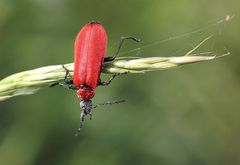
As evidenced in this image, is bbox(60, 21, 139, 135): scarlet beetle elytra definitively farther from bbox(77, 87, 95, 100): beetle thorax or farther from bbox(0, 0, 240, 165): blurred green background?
bbox(0, 0, 240, 165): blurred green background

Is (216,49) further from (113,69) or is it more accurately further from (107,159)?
(113,69)

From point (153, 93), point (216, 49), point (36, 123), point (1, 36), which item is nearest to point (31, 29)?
point (1, 36)

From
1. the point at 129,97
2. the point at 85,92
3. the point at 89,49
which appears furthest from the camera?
the point at 129,97

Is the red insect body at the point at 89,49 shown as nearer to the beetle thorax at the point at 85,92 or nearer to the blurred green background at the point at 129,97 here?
the beetle thorax at the point at 85,92

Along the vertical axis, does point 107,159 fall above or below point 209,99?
below

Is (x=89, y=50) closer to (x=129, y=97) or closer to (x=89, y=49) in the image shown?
(x=89, y=49)

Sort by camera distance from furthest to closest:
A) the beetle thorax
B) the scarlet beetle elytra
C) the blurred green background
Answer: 1. the blurred green background
2. the beetle thorax
3. the scarlet beetle elytra

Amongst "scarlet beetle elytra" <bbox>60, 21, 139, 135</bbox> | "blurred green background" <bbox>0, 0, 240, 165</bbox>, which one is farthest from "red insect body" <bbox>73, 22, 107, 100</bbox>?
"blurred green background" <bbox>0, 0, 240, 165</bbox>

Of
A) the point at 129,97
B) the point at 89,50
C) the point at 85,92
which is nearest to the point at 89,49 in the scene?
the point at 89,50
